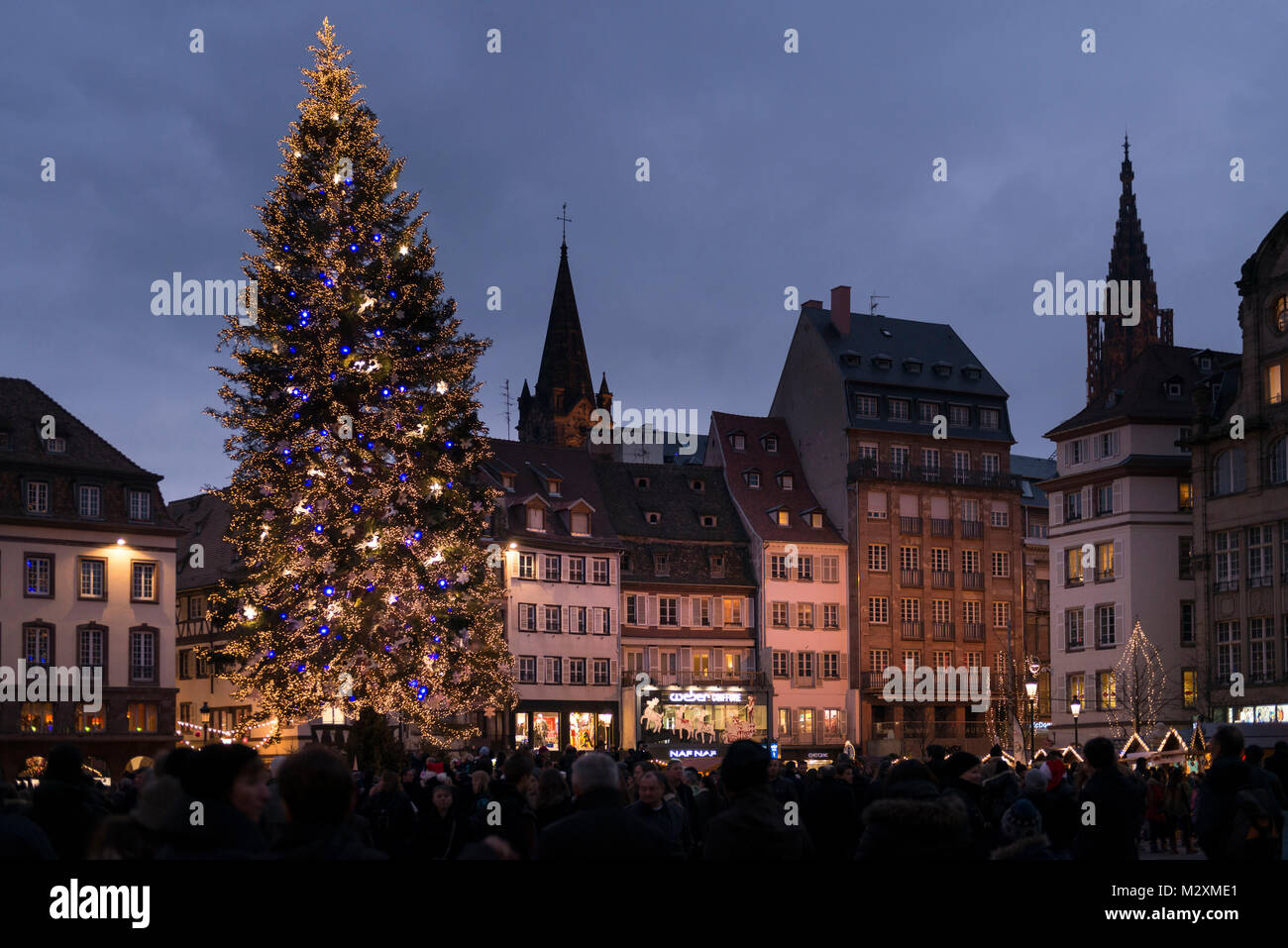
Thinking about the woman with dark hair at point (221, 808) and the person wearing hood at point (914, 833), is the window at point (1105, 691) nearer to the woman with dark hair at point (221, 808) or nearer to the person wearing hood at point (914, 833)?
the person wearing hood at point (914, 833)

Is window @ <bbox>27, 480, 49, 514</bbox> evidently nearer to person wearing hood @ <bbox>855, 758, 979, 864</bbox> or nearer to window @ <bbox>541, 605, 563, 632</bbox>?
window @ <bbox>541, 605, 563, 632</bbox>

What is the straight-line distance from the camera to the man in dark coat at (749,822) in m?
8.15

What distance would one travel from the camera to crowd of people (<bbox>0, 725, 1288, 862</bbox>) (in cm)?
632

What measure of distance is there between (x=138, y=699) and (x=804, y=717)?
28725 mm

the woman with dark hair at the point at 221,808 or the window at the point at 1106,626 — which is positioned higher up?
the window at the point at 1106,626

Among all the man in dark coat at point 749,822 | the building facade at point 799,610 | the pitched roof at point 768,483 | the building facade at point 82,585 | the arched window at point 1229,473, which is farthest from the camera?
the pitched roof at point 768,483

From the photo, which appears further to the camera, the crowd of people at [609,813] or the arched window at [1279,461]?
the arched window at [1279,461]

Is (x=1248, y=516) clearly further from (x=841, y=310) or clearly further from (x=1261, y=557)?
(x=841, y=310)

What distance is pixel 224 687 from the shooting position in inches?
2815

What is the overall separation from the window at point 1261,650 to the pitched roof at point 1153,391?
9989 millimetres

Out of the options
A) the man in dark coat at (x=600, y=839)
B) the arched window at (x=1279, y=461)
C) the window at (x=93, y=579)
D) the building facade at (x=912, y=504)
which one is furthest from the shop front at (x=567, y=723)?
the man in dark coat at (x=600, y=839)

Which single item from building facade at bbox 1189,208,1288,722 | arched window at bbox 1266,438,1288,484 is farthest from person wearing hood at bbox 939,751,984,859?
arched window at bbox 1266,438,1288,484
